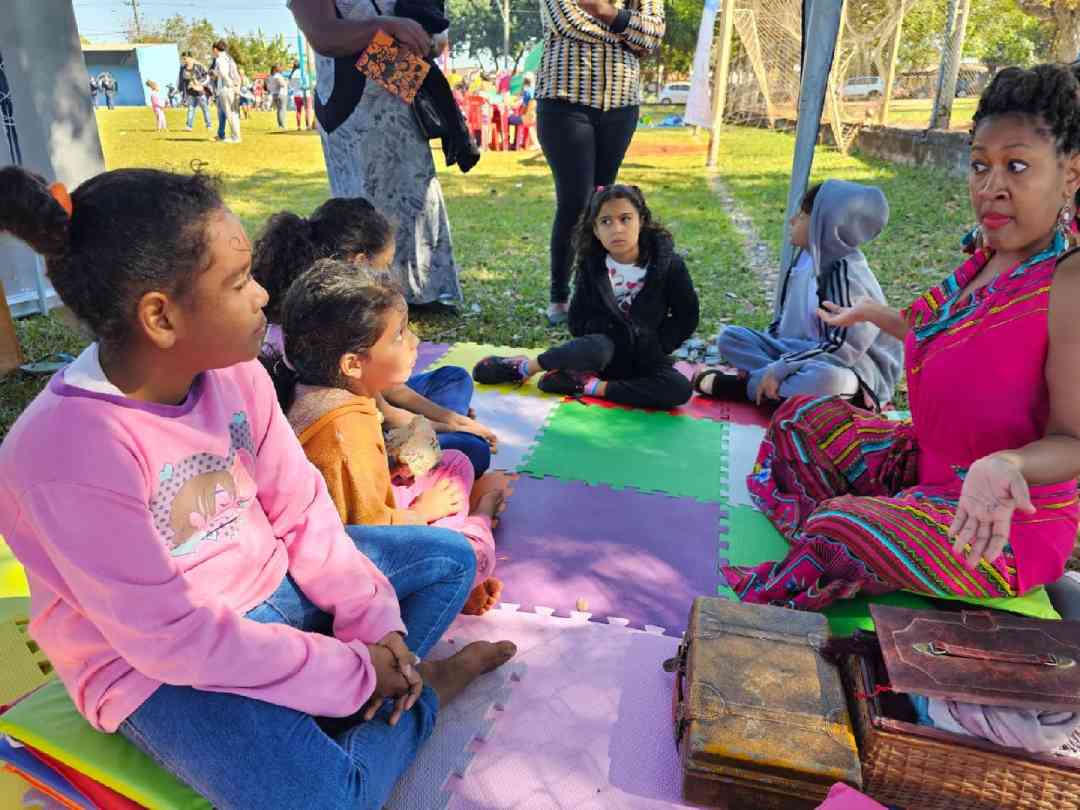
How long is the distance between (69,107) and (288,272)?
345 centimetres

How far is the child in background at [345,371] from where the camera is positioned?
2275mm

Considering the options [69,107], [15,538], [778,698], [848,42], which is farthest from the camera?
[848,42]

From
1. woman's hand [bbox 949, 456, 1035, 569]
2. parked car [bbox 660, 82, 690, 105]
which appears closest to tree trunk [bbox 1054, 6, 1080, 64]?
woman's hand [bbox 949, 456, 1035, 569]

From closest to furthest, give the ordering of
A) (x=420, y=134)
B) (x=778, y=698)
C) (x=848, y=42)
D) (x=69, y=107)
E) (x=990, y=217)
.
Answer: (x=778, y=698) → (x=990, y=217) → (x=420, y=134) → (x=69, y=107) → (x=848, y=42)

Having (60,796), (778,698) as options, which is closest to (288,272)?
(60,796)

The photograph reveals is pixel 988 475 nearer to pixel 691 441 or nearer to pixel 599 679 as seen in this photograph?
pixel 599 679

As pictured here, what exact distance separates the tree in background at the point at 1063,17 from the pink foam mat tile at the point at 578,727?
13.7m

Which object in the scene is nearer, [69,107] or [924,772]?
[924,772]

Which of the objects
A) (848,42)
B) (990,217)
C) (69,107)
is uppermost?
(848,42)

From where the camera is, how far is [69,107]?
5.19 metres

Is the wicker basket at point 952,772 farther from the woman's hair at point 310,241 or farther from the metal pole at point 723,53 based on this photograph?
the metal pole at point 723,53

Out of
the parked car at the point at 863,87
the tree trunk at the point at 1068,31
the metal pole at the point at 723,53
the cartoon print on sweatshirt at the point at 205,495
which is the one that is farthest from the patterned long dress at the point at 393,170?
the parked car at the point at 863,87

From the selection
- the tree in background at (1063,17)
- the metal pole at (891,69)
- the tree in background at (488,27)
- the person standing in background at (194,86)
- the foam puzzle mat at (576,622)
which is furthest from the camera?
the tree in background at (488,27)

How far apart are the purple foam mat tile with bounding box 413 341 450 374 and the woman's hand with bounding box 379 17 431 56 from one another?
1.69 m
